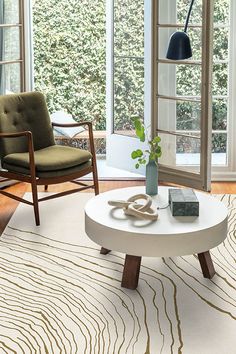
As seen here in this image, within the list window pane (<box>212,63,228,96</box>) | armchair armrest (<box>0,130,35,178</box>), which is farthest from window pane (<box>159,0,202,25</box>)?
armchair armrest (<box>0,130,35,178</box>)

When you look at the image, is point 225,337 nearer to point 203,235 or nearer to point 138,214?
point 203,235

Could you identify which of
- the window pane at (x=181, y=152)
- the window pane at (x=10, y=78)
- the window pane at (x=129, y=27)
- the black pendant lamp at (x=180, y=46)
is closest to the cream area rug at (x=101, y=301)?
the window pane at (x=181, y=152)

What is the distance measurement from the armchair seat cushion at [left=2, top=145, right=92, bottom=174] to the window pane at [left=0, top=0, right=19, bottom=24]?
1255mm

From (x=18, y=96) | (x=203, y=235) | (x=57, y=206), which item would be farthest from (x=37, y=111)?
(x=203, y=235)

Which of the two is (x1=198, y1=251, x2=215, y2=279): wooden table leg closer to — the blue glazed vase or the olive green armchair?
the blue glazed vase

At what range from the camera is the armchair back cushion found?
5.11 m

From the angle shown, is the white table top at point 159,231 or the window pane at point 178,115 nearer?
the white table top at point 159,231

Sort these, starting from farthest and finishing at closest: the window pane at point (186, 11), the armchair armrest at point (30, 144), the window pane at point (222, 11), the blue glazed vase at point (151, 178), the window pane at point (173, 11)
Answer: the window pane at point (222, 11)
the window pane at point (173, 11)
the window pane at point (186, 11)
the armchair armrest at point (30, 144)
the blue glazed vase at point (151, 178)

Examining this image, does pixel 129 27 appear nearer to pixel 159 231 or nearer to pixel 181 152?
pixel 181 152

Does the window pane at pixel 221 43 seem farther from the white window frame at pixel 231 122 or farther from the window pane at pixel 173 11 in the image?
the window pane at pixel 173 11

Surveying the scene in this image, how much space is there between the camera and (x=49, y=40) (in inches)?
314

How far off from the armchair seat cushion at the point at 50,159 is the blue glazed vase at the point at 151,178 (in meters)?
0.88

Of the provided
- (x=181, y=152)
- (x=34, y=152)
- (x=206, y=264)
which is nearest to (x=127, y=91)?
(x=181, y=152)

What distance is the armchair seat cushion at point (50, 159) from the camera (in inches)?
188
